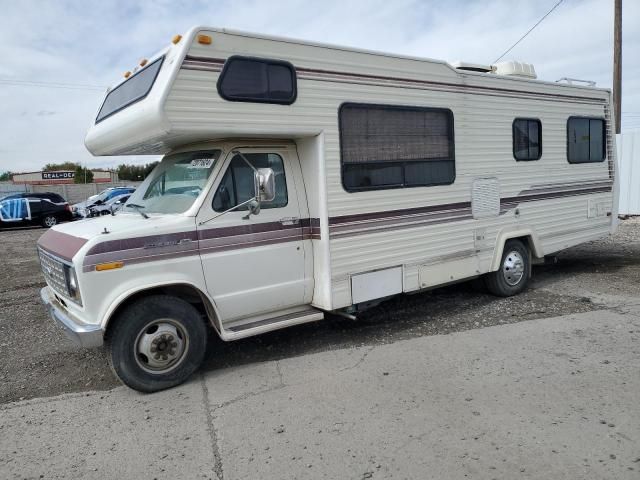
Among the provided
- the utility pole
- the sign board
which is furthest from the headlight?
the sign board

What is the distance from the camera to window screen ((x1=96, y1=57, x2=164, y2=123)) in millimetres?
4535

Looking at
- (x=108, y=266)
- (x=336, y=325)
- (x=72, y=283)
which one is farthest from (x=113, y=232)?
(x=336, y=325)

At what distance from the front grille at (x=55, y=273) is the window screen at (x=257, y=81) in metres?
2.10

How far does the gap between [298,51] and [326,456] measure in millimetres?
3590

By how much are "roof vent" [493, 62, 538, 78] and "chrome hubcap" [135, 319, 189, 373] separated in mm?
5401

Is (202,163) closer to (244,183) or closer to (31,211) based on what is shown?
(244,183)

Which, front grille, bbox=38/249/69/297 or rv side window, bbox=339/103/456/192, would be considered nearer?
front grille, bbox=38/249/69/297

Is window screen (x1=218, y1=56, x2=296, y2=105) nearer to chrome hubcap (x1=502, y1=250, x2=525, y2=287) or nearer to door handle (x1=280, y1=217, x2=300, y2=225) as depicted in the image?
door handle (x1=280, y1=217, x2=300, y2=225)

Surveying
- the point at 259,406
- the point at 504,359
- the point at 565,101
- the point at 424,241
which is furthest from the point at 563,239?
the point at 259,406

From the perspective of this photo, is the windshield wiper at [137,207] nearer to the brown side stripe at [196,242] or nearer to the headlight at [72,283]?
the brown side stripe at [196,242]

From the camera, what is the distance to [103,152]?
18.5 ft

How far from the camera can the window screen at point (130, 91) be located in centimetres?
454

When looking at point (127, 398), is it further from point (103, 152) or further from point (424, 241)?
point (424, 241)

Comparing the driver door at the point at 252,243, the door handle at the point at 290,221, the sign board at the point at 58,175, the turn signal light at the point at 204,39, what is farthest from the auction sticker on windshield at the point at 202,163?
the sign board at the point at 58,175
